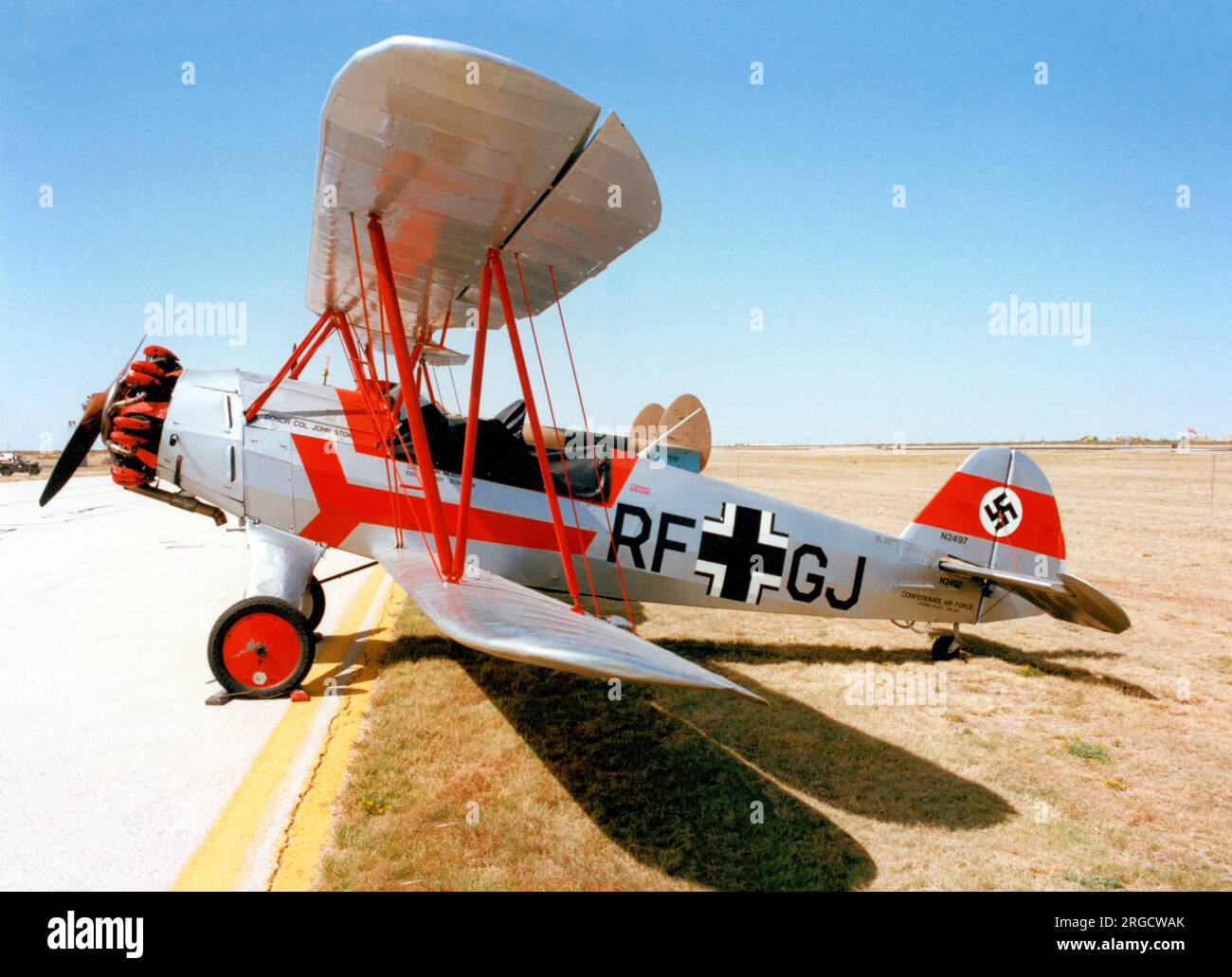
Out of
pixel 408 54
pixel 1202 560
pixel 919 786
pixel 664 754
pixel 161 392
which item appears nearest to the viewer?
pixel 408 54

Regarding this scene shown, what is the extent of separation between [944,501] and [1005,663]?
143 cm

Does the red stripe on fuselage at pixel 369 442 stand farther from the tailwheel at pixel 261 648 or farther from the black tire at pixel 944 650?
the black tire at pixel 944 650

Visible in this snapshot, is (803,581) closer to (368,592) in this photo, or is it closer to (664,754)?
(664,754)

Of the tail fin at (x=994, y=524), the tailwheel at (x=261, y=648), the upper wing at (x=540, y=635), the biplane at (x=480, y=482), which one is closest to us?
the upper wing at (x=540, y=635)

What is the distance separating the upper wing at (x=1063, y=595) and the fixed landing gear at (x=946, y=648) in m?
0.55

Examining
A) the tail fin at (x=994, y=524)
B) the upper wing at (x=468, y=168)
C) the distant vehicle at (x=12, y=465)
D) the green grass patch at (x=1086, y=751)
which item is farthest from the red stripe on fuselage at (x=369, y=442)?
the distant vehicle at (x=12, y=465)

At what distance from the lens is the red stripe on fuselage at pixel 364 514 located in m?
5.30

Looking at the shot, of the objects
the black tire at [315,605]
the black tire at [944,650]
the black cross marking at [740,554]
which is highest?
the black cross marking at [740,554]

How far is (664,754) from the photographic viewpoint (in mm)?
3857

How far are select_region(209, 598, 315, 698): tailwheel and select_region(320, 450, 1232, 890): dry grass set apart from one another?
24.7 inches

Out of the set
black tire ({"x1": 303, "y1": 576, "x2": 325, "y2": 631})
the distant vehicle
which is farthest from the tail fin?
the distant vehicle

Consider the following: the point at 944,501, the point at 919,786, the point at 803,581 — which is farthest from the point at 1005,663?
the point at 919,786

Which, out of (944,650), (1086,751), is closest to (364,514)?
(944,650)

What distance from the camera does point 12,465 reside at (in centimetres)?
3164
